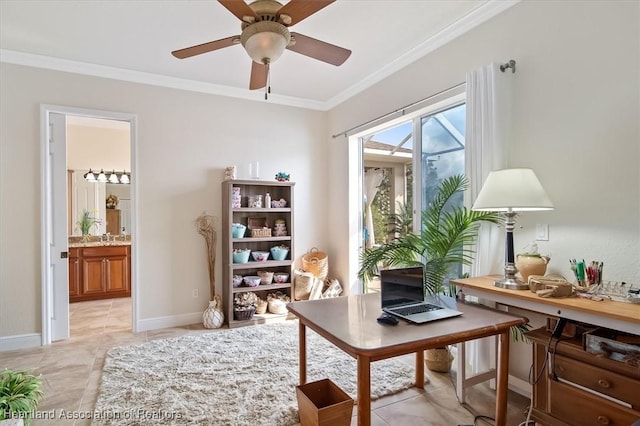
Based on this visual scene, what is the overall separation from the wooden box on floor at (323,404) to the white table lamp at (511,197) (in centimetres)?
117

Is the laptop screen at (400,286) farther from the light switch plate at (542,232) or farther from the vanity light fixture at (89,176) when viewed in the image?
the vanity light fixture at (89,176)

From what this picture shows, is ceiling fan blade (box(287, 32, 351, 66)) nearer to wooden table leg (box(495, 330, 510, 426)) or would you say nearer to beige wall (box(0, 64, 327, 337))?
wooden table leg (box(495, 330, 510, 426))

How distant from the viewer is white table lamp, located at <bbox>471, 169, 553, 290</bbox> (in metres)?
1.96

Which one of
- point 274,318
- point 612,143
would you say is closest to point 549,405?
point 612,143

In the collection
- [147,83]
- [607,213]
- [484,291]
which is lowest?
[484,291]

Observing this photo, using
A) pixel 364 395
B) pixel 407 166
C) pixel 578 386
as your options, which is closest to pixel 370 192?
pixel 407 166

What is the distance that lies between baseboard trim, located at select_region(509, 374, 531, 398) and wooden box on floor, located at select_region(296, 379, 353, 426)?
135cm

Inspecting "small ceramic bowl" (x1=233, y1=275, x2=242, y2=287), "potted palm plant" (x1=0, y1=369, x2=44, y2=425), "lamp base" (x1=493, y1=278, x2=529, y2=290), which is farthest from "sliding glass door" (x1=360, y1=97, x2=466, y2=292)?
"potted palm plant" (x1=0, y1=369, x2=44, y2=425)

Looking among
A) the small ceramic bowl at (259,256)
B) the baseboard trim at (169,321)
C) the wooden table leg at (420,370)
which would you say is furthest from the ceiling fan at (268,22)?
the baseboard trim at (169,321)

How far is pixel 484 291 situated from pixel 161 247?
134 inches

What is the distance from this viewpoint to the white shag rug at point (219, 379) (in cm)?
218

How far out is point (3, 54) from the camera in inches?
131

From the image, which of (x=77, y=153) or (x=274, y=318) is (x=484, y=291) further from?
(x=77, y=153)

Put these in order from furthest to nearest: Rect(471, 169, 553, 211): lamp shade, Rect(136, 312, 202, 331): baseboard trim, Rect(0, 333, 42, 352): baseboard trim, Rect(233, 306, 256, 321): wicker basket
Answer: Rect(233, 306, 256, 321): wicker basket
Rect(136, 312, 202, 331): baseboard trim
Rect(0, 333, 42, 352): baseboard trim
Rect(471, 169, 553, 211): lamp shade
